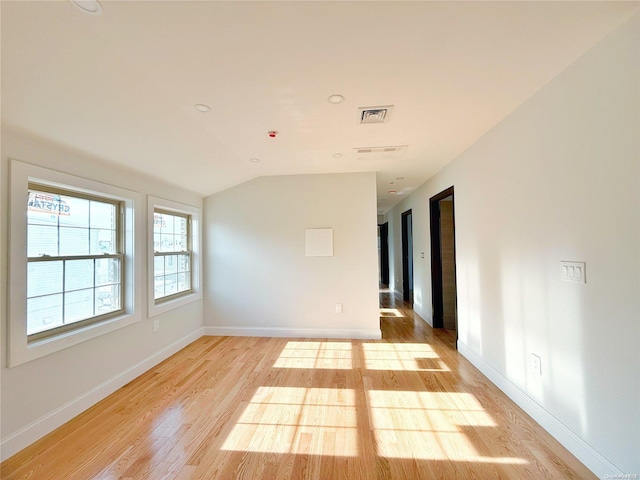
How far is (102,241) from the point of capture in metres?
2.59

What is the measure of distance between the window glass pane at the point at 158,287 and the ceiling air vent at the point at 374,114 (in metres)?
2.88

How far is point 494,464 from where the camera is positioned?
5.29 feet

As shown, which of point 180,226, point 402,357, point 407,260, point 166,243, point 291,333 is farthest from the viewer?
point 407,260

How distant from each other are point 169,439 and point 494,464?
211 cm

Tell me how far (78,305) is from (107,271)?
407mm

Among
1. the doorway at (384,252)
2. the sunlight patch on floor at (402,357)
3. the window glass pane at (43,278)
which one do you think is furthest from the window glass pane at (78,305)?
the doorway at (384,252)

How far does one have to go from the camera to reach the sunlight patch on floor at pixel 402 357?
2.94 meters

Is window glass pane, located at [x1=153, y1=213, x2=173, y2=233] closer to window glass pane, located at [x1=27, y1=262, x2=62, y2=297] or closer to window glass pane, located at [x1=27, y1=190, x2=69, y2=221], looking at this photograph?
window glass pane, located at [x1=27, y1=190, x2=69, y2=221]

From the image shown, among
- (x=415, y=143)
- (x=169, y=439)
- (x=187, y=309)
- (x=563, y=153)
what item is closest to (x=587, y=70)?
(x=563, y=153)

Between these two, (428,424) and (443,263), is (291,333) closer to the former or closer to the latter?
(428,424)

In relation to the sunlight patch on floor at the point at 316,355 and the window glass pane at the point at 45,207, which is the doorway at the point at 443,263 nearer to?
the sunlight patch on floor at the point at 316,355

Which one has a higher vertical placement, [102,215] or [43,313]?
[102,215]

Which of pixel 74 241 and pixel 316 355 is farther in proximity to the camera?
pixel 316 355

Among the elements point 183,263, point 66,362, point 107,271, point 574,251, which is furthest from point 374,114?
point 183,263
